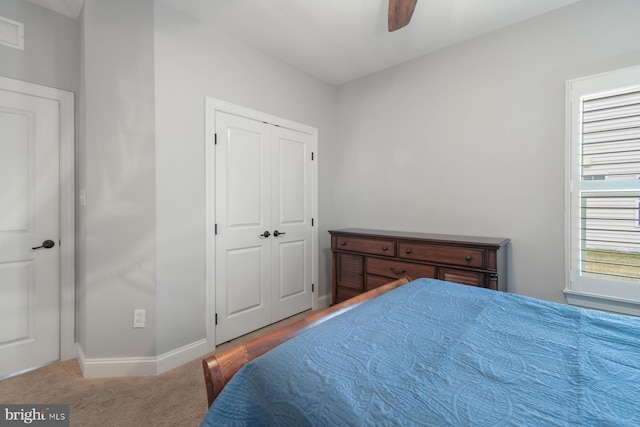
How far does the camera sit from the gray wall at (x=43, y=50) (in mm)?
1975

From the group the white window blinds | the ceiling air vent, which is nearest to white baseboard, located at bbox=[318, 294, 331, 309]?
the white window blinds

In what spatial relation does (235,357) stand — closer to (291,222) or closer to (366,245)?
(366,245)

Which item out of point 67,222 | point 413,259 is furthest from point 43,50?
point 413,259

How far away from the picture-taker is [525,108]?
2311mm

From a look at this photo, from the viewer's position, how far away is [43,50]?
2092 mm

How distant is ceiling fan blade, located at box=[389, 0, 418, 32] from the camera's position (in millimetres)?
1610

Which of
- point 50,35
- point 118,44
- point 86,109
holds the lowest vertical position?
point 86,109

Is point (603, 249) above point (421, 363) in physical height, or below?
above

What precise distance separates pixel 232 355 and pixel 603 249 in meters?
2.54

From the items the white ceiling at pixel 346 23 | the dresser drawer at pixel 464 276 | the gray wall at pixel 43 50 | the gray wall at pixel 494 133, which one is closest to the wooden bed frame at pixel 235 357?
the dresser drawer at pixel 464 276

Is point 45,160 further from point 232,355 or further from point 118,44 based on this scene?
point 232,355

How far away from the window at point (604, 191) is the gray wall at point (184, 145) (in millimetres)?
2720

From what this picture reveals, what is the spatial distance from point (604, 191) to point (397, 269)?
1.57 metres

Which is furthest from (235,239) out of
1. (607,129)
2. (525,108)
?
(607,129)
